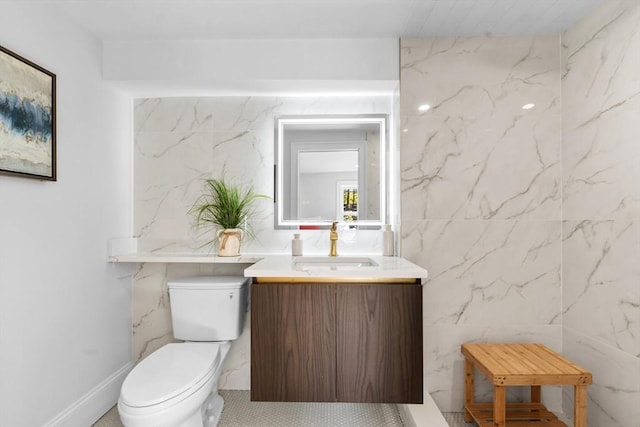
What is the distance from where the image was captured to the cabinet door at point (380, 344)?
1.69 meters

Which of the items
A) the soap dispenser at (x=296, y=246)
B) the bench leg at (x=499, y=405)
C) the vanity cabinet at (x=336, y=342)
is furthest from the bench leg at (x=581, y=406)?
the soap dispenser at (x=296, y=246)

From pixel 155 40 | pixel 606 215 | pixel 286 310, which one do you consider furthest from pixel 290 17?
pixel 606 215

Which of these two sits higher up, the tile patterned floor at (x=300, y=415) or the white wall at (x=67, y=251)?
the white wall at (x=67, y=251)

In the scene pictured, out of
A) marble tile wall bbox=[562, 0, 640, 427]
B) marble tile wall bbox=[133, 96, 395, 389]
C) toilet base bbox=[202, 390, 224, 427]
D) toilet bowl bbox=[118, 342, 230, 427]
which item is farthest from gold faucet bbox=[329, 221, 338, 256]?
marble tile wall bbox=[562, 0, 640, 427]

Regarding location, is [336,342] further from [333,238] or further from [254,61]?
[254,61]

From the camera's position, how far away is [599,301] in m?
1.81

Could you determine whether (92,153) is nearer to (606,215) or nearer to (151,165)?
(151,165)

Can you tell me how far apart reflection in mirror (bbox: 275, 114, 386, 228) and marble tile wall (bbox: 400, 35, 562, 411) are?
298 millimetres

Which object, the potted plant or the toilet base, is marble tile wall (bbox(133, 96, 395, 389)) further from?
the toilet base

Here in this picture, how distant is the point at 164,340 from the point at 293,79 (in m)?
1.81

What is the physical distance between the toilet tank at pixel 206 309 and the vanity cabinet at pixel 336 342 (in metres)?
0.44

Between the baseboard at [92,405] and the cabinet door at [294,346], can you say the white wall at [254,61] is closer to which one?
the cabinet door at [294,346]

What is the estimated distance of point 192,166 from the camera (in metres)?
2.41

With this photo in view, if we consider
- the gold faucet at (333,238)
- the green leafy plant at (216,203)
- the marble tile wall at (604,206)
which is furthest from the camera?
the green leafy plant at (216,203)
